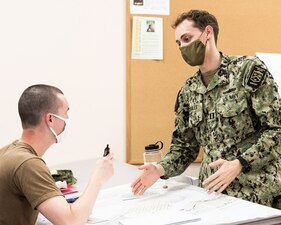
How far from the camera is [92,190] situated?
132 centimetres

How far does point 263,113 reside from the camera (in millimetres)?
1749

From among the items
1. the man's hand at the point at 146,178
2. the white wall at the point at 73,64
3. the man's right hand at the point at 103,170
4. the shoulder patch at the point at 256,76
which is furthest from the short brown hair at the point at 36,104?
the white wall at the point at 73,64

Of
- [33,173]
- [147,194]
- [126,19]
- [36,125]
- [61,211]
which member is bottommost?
[147,194]

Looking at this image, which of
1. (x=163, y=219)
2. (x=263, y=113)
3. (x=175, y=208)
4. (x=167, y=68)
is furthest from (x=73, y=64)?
(x=163, y=219)

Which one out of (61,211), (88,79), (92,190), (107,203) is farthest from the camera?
(88,79)

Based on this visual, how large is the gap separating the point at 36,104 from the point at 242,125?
94 centimetres

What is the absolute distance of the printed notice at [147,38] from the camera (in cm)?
267

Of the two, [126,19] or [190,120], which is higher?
[126,19]

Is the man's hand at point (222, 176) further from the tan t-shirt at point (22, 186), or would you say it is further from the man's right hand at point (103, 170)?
the tan t-shirt at point (22, 186)

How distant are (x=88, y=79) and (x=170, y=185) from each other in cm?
113

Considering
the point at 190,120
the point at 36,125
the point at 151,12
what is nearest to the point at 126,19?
the point at 151,12

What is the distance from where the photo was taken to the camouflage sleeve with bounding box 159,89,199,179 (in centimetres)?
196

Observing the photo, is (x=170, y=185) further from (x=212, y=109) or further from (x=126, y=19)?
(x=126, y=19)

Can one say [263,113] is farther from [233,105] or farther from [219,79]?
[219,79]
